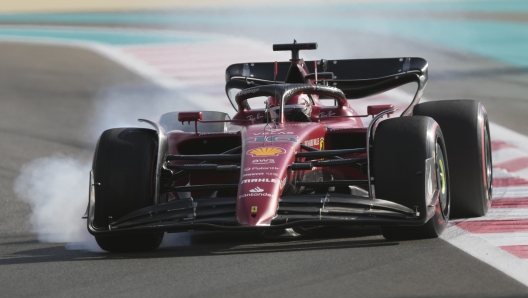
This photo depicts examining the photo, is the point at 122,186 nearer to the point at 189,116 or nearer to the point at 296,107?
the point at 189,116

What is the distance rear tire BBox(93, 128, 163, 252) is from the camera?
7.23 m

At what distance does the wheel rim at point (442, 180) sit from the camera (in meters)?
7.46

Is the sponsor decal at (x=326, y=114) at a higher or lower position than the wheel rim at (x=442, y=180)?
higher

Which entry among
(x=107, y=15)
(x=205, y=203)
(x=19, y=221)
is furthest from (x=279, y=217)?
(x=107, y=15)

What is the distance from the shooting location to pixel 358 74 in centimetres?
1106

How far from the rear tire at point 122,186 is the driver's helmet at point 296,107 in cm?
151

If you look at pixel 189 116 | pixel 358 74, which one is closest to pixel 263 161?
pixel 189 116

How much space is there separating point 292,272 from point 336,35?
628 inches

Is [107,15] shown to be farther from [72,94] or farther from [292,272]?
[292,272]

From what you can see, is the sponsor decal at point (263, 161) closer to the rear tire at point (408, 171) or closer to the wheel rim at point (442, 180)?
the rear tire at point (408, 171)

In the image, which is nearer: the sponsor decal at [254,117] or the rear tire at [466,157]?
the rear tire at [466,157]

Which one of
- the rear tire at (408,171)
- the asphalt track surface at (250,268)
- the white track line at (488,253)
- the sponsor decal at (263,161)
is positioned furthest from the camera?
the sponsor decal at (263,161)

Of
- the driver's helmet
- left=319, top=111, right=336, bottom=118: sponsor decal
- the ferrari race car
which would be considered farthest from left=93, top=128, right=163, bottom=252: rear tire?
left=319, top=111, right=336, bottom=118: sponsor decal

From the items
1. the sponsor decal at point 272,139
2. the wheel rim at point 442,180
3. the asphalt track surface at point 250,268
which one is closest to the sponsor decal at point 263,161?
the sponsor decal at point 272,139
